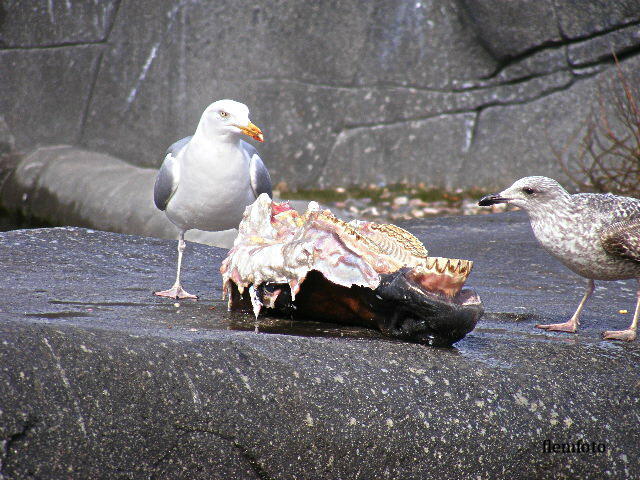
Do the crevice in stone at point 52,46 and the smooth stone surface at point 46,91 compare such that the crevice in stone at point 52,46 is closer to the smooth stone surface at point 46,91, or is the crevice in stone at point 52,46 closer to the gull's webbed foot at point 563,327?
the smooth stone surface at point 46,91

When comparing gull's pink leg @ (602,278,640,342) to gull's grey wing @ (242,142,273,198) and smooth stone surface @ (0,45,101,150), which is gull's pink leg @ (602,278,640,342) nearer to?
gull's grey wing @ (242,142,273,198)

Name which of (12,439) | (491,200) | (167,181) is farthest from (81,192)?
(12,439)

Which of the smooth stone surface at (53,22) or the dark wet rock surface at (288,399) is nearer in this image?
the dark wet rock surface at (288,399)

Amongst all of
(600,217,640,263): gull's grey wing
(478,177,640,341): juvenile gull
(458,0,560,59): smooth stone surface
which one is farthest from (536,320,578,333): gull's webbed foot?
Answer: (458,0,560,59): smooth stone surface

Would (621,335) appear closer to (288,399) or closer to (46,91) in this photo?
(288,399)

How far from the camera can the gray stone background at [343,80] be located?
28.2 feet

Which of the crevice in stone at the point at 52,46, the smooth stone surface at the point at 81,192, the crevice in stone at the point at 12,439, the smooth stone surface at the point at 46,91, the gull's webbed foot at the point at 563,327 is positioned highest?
the gull's webbed foot at the point at 563,327

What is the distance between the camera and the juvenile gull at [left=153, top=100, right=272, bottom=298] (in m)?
3.84

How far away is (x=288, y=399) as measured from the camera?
2428 mm

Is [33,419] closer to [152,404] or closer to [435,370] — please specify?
[152,404]

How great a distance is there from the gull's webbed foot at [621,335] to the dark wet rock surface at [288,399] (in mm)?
53

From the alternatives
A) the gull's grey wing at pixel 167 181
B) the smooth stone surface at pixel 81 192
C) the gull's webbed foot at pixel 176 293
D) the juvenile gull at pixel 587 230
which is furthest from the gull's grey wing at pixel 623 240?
the smooth stone surface at pixel 81 192

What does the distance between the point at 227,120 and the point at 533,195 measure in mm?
1361

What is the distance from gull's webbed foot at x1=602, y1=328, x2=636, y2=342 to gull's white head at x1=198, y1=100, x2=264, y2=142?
1656mm
